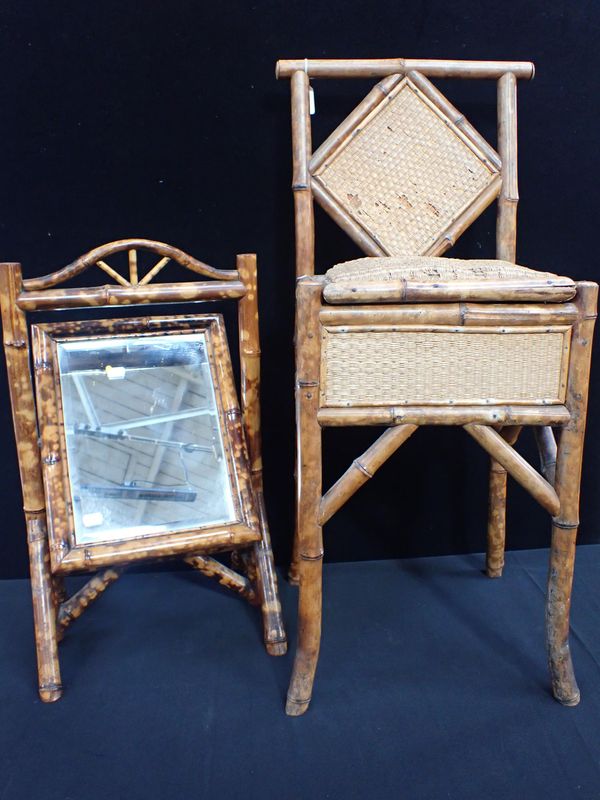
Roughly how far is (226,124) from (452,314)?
79 cm

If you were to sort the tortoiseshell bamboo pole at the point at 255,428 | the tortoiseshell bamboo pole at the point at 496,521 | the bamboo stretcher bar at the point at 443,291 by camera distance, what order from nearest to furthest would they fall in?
the bamboo stretcher bar at the point at 443,291 → the tortoiseshell bamboo pole at the point at 255,428 → the tortoiseshell bamboo pole at the point at 496,521

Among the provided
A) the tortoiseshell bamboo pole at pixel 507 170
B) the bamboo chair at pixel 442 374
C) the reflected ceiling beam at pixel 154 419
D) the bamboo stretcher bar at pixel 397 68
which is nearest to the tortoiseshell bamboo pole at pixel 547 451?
the bamboo chair at pixel 442 374

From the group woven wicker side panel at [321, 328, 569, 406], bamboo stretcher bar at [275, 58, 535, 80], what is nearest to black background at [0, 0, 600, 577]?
bamboo stretcher bar at [275, 58, 535, 80]

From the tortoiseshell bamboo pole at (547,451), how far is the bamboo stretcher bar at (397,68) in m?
0.79

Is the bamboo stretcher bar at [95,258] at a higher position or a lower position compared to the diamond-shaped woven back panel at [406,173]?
lower

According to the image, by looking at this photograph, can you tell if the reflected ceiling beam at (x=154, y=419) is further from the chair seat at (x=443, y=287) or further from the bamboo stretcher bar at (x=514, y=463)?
the bamboo stretcher bar at (x=514, y=463)

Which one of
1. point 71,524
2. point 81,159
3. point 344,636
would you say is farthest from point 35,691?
point 81,159

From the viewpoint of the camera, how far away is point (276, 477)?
5.60 ft

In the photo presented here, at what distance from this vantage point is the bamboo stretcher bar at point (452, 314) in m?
1.03

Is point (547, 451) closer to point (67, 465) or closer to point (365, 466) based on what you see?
point (365, 466)

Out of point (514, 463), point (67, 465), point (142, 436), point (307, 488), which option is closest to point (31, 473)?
point (67, 465)

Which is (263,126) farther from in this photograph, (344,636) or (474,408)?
(344,636)

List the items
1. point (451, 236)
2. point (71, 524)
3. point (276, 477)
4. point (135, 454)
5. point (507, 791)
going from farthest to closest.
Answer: point (276, 477)
point (451, 236)
point (135, 454)
point (71, 524)
point (507, 791)

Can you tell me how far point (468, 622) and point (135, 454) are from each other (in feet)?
2.73
